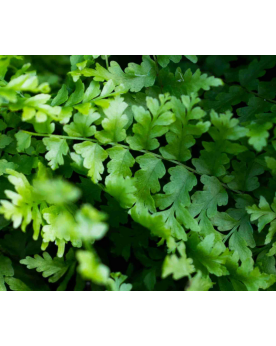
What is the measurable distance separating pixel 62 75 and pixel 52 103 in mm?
332

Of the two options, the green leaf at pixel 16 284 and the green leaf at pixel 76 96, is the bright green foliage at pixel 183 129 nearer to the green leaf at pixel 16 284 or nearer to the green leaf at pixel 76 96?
the green leaf at pixel 76 96

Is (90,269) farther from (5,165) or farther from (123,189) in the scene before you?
(5,165)

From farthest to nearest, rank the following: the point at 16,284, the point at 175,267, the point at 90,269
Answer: the point at 16,284, the point at 175,267, the point at 90,269

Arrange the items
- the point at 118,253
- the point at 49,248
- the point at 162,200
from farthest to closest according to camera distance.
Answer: the point at 49,248 < the point at 118,253 < the point at 162,200

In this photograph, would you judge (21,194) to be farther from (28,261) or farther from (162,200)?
(162,200)

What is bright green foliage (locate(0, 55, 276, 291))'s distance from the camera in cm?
108

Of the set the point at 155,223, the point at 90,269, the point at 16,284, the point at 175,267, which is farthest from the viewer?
the point at 16,284

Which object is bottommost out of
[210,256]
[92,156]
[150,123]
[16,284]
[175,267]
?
[16,284]

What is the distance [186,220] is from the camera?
1.14 metres

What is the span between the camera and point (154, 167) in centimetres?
117

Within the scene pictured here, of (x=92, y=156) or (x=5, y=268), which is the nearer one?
(x=92, y=156)

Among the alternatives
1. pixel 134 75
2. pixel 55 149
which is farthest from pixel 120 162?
pixel 134 75
